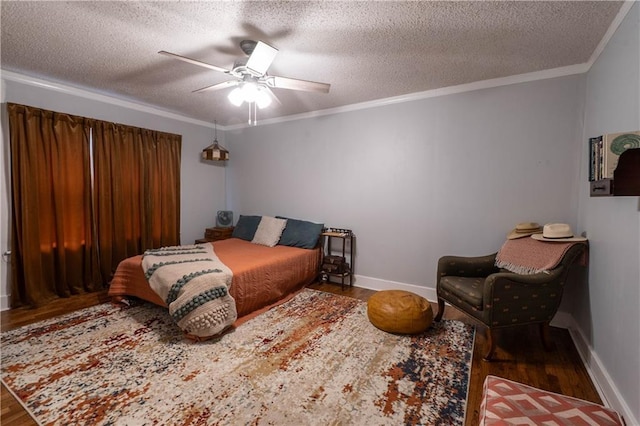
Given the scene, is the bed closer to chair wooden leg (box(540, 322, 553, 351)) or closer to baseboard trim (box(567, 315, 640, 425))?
chair wooden leg (box(540, 322, 553, 351))

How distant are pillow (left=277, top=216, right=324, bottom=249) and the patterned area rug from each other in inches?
48.9

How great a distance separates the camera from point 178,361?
6.69 ft

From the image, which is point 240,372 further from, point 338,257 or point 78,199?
point 78,199

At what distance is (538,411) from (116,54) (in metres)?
3.63

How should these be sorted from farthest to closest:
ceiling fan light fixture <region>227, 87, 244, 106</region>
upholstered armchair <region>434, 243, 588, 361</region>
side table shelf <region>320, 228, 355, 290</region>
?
side table shelf <region>320, 228, 355, 290</region>
ceiling fan light fixture <region>227, 87, 244, 106</region>
upholstered armchair <region>434, 243, 588, 361</region>

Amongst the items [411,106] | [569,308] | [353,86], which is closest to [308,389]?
[569,308]

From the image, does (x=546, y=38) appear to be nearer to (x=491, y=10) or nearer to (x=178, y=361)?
(x=491, y=10)

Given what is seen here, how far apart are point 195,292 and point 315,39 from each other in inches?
85.9

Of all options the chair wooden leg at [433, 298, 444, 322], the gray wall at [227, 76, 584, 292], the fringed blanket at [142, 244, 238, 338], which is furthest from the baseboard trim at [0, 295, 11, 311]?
the chair wooden leg at [433, 298, 444, 322]

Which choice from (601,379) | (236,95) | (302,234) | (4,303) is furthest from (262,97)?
(4,303)

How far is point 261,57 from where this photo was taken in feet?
6.64

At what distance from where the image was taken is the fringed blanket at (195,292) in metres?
2.23

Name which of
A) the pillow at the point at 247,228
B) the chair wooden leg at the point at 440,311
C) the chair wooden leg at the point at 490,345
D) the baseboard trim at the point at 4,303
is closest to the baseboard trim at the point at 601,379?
the chair wooden leg at the point at 490,345

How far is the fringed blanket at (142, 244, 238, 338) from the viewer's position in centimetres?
223
